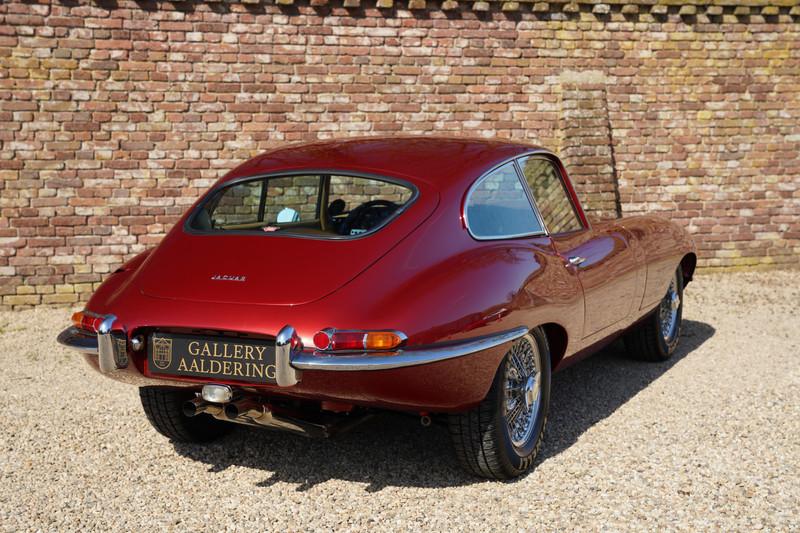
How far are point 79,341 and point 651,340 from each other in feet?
12.7

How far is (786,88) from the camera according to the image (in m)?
10.1

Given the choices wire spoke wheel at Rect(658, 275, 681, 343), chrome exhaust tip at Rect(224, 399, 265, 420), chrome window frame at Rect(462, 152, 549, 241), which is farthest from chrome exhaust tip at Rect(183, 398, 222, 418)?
wire spoke wheel at Rect(658, 275, 681, 343)

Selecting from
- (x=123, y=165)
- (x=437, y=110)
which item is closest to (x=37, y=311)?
(x=123, y=165)

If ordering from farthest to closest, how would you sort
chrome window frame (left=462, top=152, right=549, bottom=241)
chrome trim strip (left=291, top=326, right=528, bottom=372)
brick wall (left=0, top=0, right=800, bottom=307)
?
brick wall (left=0, top=0, right=800, bottom=307), chrome window frame (left=462, top=152, right=549, bottom=241), chrome trim strip (left=291, top=326, right=528, bottom=372)

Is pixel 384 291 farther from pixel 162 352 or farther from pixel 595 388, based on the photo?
pixel 595 388

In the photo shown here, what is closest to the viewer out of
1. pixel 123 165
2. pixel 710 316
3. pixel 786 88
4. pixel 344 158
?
pixel 344 158

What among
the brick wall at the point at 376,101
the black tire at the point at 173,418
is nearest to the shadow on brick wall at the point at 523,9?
the brick wall at the point at 376,101

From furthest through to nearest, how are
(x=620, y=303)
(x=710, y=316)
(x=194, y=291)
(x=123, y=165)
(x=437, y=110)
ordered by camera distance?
(x=437, y=110)
(x=123, y=165)
(x=710, y=316)
(x=620, y=303)
(x=194, y=291)

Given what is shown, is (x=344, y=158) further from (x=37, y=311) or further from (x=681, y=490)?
(x=37, y=311)

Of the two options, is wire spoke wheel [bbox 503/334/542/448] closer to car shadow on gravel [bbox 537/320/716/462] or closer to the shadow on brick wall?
car shadow on gravel [bbox 537/320/716/462]

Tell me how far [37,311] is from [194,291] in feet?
17.7

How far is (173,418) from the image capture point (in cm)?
422

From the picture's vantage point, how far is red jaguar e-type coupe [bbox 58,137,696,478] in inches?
129

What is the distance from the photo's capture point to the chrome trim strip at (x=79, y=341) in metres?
3.61
